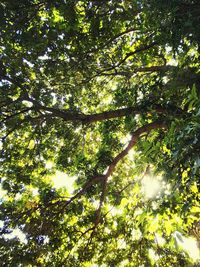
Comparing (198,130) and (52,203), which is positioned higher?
(52,203)

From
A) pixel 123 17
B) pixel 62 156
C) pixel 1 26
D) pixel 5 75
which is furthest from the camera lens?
pixel 62 156

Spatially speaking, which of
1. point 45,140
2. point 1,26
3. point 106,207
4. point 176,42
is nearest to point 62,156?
point 45,140

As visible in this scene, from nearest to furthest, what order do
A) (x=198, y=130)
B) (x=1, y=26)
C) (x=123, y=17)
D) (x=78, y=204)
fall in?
(x=198, y=130), (x=1, y=26), (x=123, y=17), (x=78, y=204)

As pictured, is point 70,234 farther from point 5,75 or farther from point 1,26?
point 1,26

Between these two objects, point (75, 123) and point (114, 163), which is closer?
point (114, 163)

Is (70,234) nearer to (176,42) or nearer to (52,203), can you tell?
(52,203)

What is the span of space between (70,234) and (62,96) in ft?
16.0

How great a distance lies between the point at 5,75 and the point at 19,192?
12.8ft

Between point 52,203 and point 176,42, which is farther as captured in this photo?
point 52,203

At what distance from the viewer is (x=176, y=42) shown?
4812 mm

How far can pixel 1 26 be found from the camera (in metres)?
6.89

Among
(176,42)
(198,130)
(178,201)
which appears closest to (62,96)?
(176,42)

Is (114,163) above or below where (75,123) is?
below

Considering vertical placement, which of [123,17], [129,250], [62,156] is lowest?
[129,250]
